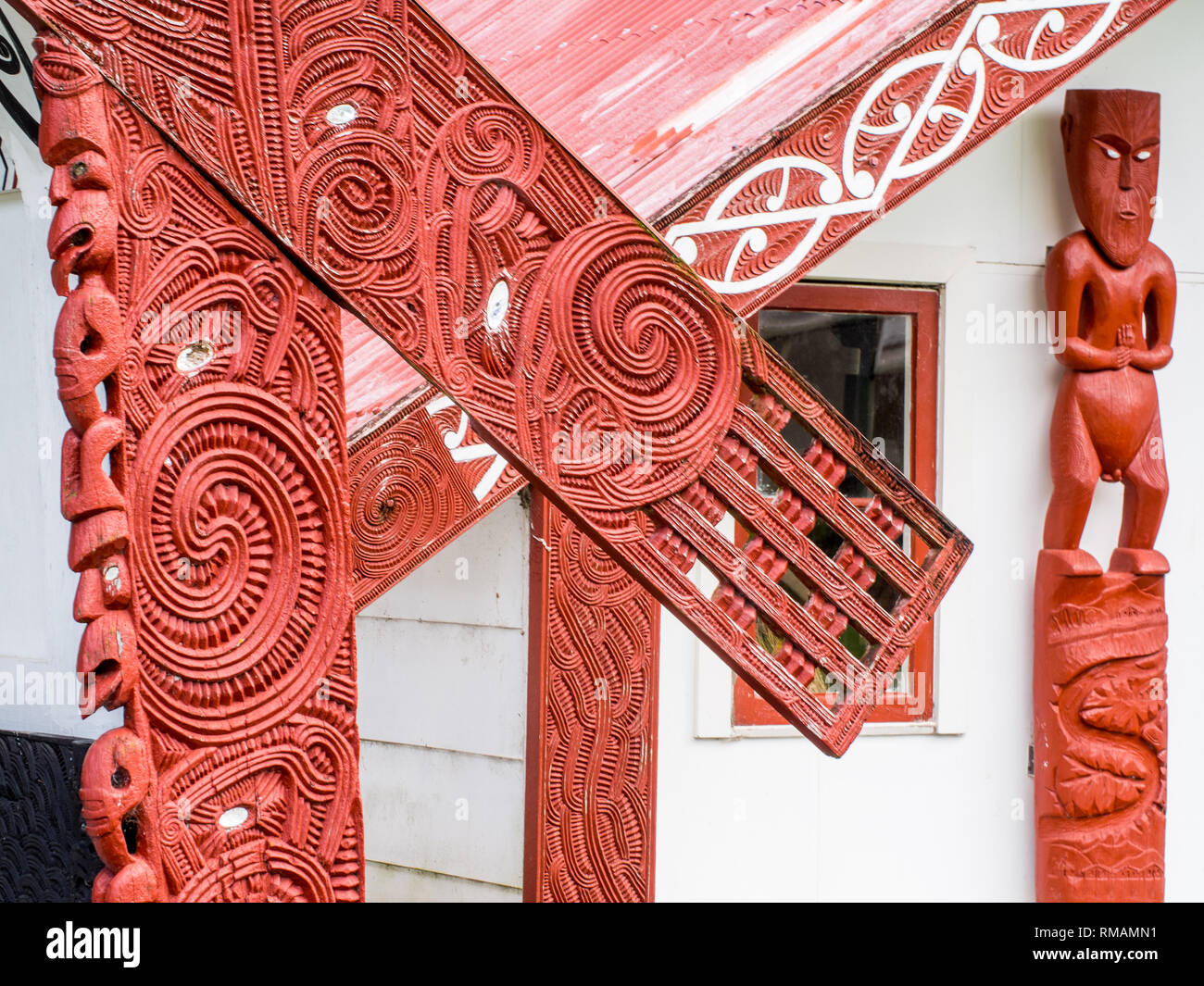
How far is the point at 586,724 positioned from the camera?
3.49 meters

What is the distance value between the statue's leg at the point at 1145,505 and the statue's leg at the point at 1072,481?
0.11 meters

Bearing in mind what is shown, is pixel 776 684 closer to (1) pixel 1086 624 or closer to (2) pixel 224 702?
(2) pixel 224 702

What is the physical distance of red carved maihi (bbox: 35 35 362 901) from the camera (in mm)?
1424

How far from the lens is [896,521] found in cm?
230

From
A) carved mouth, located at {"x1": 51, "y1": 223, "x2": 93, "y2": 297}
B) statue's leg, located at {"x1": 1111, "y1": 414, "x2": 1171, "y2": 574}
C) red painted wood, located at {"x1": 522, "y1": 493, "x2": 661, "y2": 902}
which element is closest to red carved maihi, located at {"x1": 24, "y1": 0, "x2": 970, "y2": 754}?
carved mouth, located at {"x1": 51, "y1": 223, "x2": 93, "y2": 297}

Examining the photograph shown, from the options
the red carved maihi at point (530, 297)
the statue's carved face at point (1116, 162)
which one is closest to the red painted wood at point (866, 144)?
the red carved maihi at point (530, 297)

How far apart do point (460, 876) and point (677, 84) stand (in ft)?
7.91

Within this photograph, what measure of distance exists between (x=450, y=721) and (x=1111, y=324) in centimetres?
234

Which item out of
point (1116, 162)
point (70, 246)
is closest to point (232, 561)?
point (70, 246)

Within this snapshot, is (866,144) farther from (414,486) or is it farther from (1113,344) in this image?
→ (1113,344)

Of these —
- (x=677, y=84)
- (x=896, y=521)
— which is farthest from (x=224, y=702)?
(x=677, y=84)

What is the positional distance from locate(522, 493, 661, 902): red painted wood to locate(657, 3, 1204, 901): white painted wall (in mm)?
446

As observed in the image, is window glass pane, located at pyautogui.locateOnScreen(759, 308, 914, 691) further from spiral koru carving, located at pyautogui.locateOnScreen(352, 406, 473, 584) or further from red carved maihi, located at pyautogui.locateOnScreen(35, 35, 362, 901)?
red carved maihi, located at pyautogui.locateOnScreen(35, 35, 362, 901)

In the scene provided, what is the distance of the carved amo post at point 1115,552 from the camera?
3.97m
